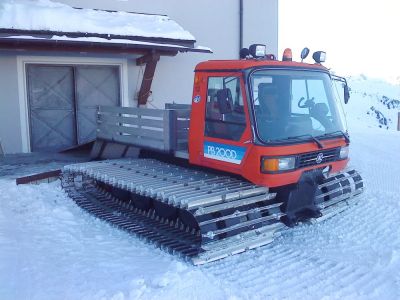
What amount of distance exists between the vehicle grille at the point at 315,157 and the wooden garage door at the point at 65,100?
19.8 ft

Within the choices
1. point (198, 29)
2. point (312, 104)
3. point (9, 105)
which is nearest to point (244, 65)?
point (312, 104)

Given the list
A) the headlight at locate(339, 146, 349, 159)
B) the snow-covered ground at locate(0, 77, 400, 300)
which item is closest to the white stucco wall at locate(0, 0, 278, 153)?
the snow-covered ground at locate(0, 77, 400, 300)

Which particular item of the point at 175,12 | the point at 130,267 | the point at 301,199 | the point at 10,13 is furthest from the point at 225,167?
the point at 175,12

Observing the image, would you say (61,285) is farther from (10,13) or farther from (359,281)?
(10,13)

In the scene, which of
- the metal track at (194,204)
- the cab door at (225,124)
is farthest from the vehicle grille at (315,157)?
the cab door at (225,124)

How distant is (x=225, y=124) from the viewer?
17.2ft

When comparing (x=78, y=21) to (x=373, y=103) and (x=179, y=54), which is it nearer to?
(x=179, y=54)

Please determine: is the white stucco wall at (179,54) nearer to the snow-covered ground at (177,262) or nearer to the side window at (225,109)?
the snow-covered ground at (177,262)

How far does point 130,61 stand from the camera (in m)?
10.6

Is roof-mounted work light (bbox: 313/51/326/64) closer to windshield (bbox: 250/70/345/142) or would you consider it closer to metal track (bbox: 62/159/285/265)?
windshield (bbox: 250/70/345/142)

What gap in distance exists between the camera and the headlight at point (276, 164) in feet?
16.1

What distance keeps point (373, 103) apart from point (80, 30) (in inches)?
954

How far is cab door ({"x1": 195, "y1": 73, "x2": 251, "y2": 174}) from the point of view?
502 cm

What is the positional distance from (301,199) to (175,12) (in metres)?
7.06
